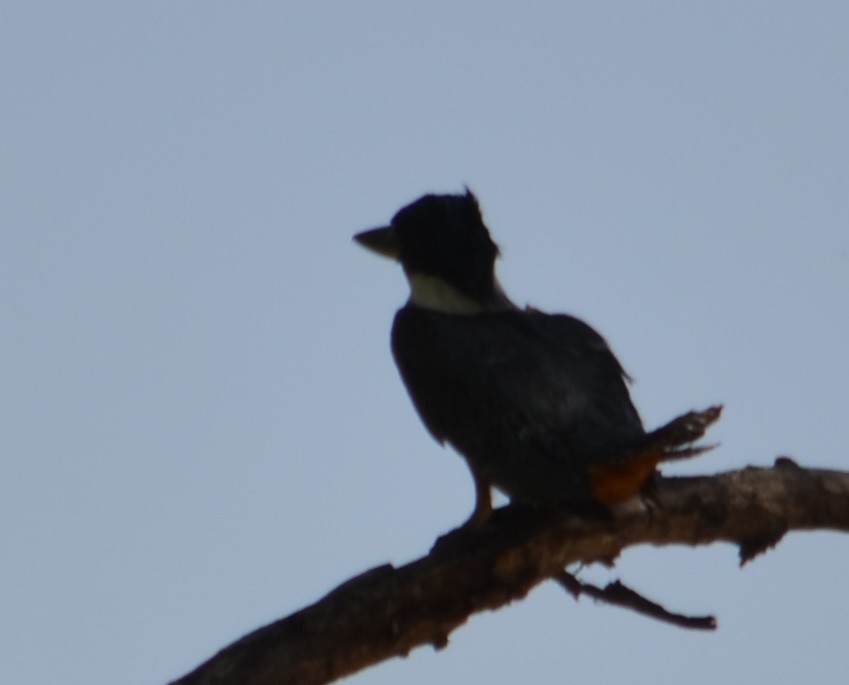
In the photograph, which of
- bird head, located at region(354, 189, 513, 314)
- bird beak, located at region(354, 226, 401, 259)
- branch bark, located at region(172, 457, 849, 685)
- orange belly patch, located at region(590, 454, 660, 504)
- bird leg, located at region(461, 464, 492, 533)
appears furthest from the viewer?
bird beak, located at region(354, 226, 401, 259)

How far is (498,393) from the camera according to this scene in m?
5.32

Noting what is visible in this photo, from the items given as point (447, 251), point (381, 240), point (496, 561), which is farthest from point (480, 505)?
point (381, 240)

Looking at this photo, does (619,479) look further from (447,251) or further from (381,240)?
(381,240)

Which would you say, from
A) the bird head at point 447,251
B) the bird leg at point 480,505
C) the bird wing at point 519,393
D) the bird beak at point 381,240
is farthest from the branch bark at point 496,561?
the bird beak at point 381,240

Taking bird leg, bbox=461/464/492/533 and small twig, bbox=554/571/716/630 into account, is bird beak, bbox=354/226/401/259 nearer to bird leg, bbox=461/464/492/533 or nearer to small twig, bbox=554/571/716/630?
bird leg, bbox=461/464/492/533

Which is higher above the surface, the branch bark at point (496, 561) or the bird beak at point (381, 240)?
the bird beak at point (381, 240)

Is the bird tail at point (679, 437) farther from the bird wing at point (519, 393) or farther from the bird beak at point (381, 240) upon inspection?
the bird beak at point (381, 240)

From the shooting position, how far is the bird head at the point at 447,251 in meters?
6.23

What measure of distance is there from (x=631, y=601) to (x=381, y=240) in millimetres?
2216

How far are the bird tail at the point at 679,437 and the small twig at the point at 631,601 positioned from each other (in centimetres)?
A: 56

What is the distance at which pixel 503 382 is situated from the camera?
5.38 meters

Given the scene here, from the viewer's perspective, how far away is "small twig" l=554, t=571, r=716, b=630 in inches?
190

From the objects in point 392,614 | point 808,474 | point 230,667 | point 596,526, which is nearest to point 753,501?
point 808,474

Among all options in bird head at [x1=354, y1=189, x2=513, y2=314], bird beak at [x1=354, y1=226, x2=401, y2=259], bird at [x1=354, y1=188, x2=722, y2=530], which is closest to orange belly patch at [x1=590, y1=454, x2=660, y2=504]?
bird at [x1=354, y1=188, x2=722, y2=530]
